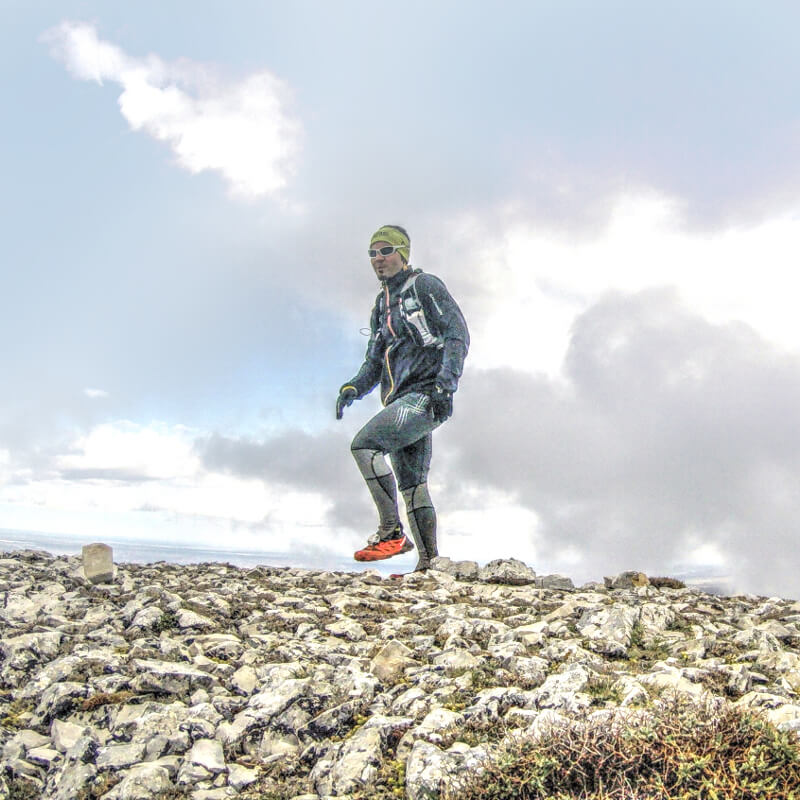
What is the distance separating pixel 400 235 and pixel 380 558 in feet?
17.8

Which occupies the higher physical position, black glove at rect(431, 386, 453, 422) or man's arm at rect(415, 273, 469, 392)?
man's arm at rect(415, 273, 469, 392)

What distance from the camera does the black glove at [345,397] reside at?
527 inches

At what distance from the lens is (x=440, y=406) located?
40.0 feet

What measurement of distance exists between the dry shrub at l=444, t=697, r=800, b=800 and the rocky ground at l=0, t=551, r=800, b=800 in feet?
1.02

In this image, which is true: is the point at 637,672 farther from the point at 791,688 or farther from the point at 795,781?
the point at 795,781

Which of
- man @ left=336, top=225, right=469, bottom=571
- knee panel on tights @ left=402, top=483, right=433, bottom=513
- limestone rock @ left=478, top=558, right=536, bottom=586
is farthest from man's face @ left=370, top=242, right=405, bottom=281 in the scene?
limestone rock @ left=478, top=558, right=536, bottom=586

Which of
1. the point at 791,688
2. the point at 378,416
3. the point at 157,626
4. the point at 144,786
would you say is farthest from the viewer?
the point at 378,416

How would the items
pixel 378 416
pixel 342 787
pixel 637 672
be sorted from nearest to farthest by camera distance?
pixel 342 787 → pixel 637 672 → pixel 378 416

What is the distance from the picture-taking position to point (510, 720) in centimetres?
467

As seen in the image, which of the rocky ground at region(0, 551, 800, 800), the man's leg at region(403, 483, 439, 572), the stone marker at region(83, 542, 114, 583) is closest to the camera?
the rocky ground at region(0, 551, 800, 800)

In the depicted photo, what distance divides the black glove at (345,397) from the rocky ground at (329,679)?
458 centimetres

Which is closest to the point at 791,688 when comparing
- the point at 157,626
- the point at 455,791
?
the point at 455,791

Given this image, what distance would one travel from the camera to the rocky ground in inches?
184

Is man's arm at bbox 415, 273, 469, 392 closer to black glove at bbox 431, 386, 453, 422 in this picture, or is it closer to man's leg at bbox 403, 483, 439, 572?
black glove at bbox 431, 386, 453, 422
